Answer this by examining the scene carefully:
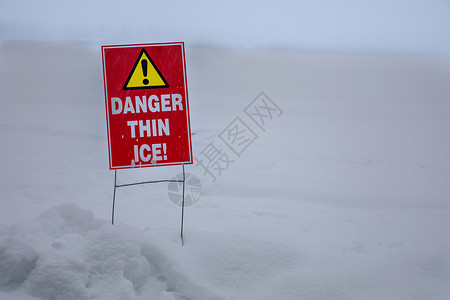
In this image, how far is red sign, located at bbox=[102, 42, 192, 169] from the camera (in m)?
1.97

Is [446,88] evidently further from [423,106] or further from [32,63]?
[32,63]

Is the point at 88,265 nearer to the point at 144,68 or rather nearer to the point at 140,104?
the point at 140,104

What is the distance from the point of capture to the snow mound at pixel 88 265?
5.12ft

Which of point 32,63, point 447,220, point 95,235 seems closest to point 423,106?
point 447,220

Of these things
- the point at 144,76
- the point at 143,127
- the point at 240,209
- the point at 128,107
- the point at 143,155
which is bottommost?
the point at 240,209

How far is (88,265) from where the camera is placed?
166 cm

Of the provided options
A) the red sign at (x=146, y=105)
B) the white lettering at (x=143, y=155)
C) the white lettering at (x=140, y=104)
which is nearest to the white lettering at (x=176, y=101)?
the red sign at (x=146, y=105)

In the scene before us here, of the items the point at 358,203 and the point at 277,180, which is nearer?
the point at 358,203

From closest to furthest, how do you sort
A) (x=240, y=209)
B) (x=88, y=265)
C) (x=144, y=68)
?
(x=88, y=265)
(x=144, y=68)
(x=240, y=209)

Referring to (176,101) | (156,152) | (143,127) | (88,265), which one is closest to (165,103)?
(176,101)

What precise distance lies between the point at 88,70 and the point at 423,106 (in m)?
7.87

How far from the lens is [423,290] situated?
5.85 feet

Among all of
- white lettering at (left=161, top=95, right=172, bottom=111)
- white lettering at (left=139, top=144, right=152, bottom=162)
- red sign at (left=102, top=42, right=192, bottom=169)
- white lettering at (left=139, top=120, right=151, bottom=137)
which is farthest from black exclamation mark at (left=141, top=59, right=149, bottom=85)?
white lettering at (left=139, top=144, right=152, bottom=162)

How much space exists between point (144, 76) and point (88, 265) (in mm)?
1076
